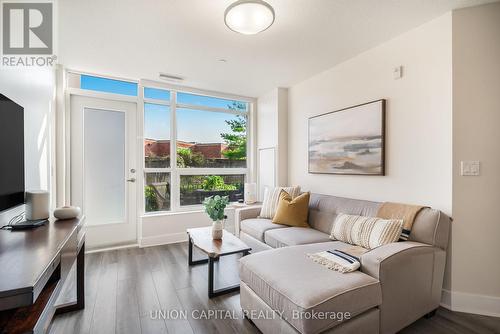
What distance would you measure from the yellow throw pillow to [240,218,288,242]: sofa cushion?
0.29 ft

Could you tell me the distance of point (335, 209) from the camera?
2812 mm

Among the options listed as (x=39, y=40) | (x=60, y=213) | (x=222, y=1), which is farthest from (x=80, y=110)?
(x=222, y=1)

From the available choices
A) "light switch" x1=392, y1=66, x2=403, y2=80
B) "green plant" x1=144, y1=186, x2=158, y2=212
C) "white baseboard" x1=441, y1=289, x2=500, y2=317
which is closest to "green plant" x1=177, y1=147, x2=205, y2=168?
"green plant" x1=144, y1=186, x2=158, y2=212

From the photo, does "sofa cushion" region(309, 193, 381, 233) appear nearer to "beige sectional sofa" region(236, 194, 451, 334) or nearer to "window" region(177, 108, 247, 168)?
"beige sectional sofa" region(236, 194, 451, 334)

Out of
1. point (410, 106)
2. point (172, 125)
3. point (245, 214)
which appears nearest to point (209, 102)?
point (172, 125)

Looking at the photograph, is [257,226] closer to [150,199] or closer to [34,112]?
[150,199]

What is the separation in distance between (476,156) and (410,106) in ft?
2.22

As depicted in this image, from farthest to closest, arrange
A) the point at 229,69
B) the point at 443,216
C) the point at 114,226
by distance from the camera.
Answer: the point at 114,226, the point at 229,69, the point at 443,216

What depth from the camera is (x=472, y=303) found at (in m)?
1.98

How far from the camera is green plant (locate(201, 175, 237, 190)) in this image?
4242 millimetres

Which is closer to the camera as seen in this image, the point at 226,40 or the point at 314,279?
the point at 314,279

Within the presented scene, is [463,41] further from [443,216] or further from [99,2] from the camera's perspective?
[99,2]

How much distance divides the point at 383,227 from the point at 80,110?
387 centimetres

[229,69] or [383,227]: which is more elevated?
[229,69]
